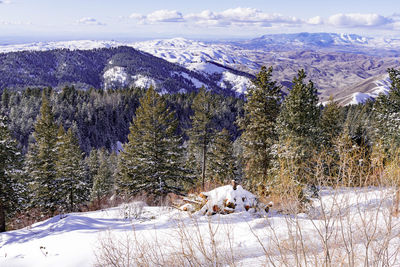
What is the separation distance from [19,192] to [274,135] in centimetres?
1835

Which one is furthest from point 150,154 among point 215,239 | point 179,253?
point 179,253

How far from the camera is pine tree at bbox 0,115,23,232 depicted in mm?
15195

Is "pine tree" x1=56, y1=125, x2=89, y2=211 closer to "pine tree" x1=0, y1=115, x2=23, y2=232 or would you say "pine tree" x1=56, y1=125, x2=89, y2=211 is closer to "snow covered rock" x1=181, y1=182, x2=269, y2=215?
"pine tree" x1=0, y1=115, x2=23, y2=232

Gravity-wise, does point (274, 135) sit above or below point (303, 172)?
above

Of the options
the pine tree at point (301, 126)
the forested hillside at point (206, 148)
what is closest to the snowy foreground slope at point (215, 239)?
the forested hillside at point (206, 148)

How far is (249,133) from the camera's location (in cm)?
1767

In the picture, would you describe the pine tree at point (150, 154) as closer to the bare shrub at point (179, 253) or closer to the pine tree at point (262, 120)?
the pine tree at point (262, 120)

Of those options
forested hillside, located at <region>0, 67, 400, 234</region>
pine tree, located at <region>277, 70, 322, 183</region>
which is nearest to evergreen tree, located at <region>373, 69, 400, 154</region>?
forested hillside, located at <region>0, 67, 400, 234</region>

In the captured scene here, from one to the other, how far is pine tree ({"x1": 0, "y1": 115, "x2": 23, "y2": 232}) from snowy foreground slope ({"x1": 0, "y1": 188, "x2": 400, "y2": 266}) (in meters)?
7.60

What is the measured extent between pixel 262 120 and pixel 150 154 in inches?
346

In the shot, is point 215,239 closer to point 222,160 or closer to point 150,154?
point 150,154

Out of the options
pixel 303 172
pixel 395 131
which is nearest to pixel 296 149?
pixel 303 172

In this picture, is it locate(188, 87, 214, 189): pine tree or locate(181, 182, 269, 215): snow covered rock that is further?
locate(188, 87, 214, 189): pine tree

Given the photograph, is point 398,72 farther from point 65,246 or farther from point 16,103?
point 16,103
